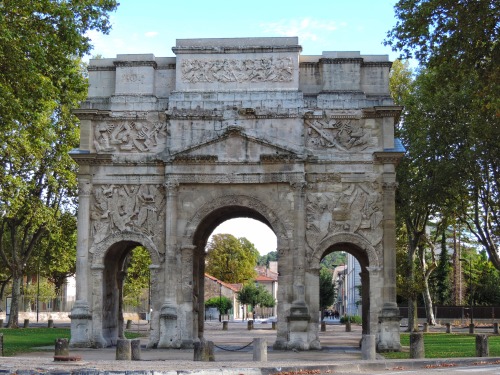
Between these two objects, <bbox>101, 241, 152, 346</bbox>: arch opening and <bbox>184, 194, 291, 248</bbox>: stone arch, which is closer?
<bbox>184, 194, 291, 248</bbox>: stone arch

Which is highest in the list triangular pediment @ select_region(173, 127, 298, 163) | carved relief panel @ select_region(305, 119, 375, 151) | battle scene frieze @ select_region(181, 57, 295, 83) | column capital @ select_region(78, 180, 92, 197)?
battle scene frieze @ select_region(181, 57, 295, 83)

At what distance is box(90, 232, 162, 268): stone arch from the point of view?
95.8 feet

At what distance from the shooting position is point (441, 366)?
20.5 m

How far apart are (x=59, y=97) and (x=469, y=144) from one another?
20275 mm

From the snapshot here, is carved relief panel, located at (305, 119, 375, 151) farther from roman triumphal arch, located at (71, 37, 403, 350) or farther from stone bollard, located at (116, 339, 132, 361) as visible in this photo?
stone bollard, located at (116, 339, 132, 361)

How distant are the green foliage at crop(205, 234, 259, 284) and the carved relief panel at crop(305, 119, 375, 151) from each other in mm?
75336

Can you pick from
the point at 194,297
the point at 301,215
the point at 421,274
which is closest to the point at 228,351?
the point at 194,297

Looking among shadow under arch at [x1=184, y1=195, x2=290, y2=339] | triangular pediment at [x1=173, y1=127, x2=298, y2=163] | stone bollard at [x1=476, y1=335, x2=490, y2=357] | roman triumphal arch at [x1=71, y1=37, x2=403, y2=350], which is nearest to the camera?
stone bollard at [x1=476, y1=335, x2=490, y2=357]

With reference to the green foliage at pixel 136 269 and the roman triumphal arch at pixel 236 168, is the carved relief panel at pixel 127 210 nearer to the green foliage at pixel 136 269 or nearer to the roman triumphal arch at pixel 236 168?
the roman triumphal arch at pixel 236 168

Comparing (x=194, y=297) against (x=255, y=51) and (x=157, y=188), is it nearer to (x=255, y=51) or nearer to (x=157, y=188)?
Answer: (x=157, y=188)

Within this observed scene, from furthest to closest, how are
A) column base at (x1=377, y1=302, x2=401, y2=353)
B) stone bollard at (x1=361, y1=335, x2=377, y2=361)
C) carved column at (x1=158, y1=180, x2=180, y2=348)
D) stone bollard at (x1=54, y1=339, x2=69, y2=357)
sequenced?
carved column at (x1=158, y1=180, x2=180, y2=348), column base at (x1=377, y1=302, x2=401, y2=353), stone bollard at (x1=361, y1=335, x2=377, y2=361), stone bollard at (x1=54, y1=339, x2=69, y2=357)

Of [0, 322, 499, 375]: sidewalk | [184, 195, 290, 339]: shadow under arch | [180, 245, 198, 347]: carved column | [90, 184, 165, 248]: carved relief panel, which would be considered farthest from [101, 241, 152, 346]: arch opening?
[184, 195, 290, 339]: shadow under arch

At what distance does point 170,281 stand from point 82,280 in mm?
3454

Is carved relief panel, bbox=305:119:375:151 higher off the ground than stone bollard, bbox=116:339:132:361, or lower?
higher
